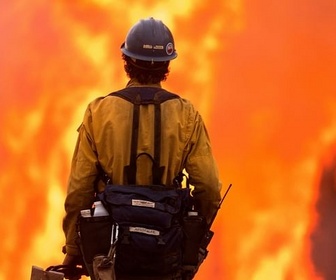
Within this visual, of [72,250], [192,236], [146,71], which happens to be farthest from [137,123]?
[72,250]

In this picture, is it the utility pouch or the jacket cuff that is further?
the jacket cuff

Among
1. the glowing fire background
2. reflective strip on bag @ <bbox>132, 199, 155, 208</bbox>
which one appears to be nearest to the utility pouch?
reflective strip on bag @ <bbox>132, 199, 155, 208</bbox>

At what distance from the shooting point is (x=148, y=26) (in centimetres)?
408

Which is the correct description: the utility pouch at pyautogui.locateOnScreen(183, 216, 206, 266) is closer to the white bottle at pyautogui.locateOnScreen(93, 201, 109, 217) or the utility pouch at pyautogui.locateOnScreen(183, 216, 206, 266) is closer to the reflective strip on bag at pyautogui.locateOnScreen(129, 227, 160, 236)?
the reflective strip on bag at pyautogui.locateOnScreen(129, 227, 160, 236)

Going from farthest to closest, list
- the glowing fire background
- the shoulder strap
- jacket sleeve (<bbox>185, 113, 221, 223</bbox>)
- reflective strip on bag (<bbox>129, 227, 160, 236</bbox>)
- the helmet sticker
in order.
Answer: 1. the glowing fire background
2. the helmet sticker
3. jacket sleeve (<bbox>185, 113, 221, 223</bbox>)
4. the shoulder strap
5. reflective strip on bag (<bbox>129, 227, 160, 236</bbox>)

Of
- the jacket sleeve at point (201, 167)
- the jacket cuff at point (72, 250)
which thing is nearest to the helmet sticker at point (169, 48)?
the jacket sleeve at point (201, 167)

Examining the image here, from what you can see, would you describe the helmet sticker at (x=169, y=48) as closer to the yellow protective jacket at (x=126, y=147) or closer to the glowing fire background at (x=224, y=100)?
the yellow protective jacket at (x=126, y=147)

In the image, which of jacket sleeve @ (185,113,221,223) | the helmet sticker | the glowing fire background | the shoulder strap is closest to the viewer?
the shoulder strap

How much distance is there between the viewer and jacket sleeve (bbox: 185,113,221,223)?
393 cm

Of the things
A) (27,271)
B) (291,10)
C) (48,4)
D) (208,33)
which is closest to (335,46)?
(291,10)

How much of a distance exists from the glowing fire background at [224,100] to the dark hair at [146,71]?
2.96m

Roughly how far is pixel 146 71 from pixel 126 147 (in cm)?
44

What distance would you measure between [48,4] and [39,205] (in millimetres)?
1797

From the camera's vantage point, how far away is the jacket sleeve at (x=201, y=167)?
3932 mm
